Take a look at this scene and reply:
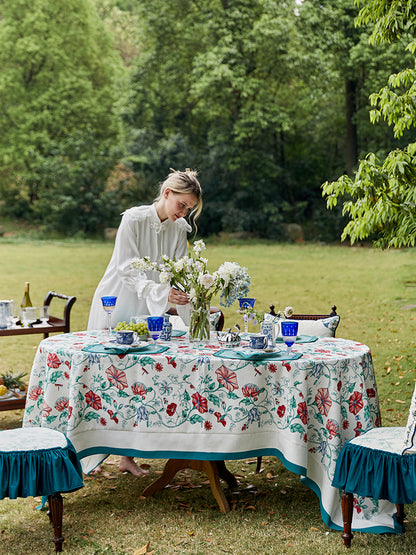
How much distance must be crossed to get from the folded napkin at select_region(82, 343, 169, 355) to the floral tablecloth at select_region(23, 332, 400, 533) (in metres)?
0.02

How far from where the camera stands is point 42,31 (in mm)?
23875

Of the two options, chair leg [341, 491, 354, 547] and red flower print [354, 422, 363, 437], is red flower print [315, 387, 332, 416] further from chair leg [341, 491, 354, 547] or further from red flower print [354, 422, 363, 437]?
chair leg [341, 491, 354, 547]

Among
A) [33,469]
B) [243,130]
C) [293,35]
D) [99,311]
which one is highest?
[293,35]

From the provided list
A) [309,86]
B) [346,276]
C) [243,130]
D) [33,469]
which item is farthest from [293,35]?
[33,469]

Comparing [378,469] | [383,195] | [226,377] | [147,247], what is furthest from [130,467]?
[383,195]

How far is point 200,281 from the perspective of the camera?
3262mm

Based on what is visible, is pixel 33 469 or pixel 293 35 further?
pixel 293 35

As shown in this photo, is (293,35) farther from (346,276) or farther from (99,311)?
(99,311)

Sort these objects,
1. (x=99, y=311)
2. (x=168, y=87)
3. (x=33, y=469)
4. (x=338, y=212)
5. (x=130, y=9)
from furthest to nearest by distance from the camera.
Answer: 1. (x=130, y=9)
2. (x=168, y=87)
3. (x=338, y=212)
4. (x=99, y=311)
5. (x=33, y=469)

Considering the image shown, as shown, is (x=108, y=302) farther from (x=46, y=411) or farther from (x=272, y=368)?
Answer: (x=272, y=368)

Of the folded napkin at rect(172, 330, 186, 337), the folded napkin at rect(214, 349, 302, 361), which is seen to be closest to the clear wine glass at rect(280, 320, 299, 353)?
the folded napkin at rect(214, 349, 302, 361)

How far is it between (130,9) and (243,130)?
38.4 feet

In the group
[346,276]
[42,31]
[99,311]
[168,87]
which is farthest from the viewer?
[42,31]

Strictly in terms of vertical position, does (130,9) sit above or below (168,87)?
above
